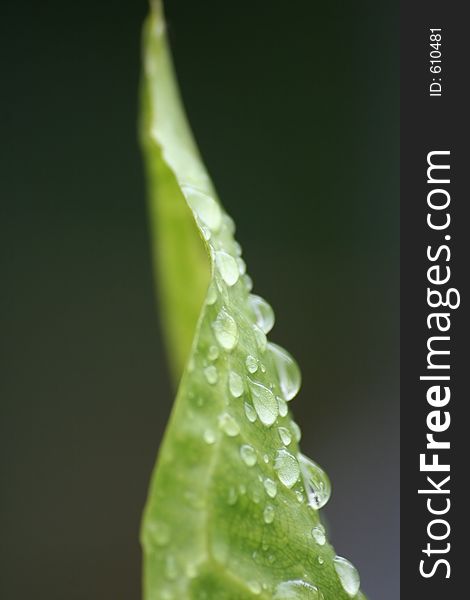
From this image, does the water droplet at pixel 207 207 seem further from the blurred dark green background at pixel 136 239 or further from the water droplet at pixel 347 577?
the blurred dark green background at pixel 136 239

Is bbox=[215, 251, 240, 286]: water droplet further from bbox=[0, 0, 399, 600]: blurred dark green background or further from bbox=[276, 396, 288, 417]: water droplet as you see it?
bbox=[0, 0, 399, 600]: blurred dark green background

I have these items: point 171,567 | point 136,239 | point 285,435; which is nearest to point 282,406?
point 285,435

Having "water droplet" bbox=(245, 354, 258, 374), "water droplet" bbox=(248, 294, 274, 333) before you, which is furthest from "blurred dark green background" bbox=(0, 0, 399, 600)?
Answer: "water droplet" bbox=(245, 354, 258, 374)

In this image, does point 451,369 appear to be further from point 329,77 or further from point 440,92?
point 329,77

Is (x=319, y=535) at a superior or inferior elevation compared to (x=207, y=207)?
inferior

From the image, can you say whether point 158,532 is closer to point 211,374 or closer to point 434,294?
point 211,374

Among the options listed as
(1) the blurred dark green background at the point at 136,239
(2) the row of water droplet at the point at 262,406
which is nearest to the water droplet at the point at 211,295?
(2) the row of water droplet at the point at 262,406

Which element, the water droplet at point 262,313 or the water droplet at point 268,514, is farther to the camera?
the water droplet at point 262,313
